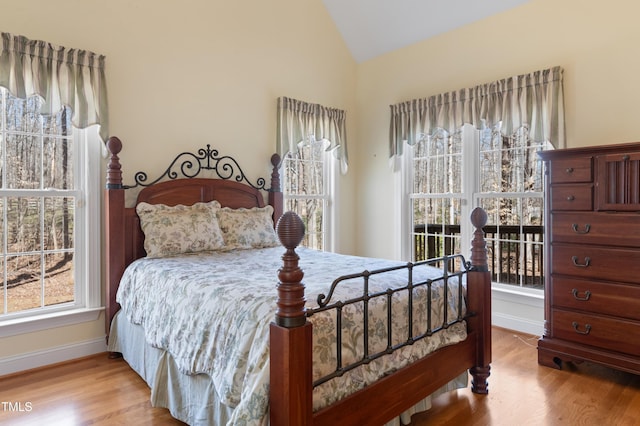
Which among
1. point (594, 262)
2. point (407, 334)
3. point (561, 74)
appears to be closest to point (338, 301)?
point (407, 334)

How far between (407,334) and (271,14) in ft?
11.2

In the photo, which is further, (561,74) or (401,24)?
(401,24)

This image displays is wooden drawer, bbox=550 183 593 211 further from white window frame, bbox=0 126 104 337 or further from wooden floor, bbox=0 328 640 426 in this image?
white window frame, bbox=0 126 104 337

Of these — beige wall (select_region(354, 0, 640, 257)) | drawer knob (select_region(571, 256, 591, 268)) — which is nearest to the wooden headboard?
beige wall (select_region(354, 0, 640, 257))

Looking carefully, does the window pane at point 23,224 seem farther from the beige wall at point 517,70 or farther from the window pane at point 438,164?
the window pane at point 438,164

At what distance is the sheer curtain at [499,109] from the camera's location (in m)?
3.11

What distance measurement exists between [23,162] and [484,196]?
12.1 ft

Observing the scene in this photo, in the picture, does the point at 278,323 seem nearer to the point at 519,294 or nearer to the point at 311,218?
the point at 519,294

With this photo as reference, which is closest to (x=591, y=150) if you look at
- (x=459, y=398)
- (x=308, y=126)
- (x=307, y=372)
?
(x=459, y=398)

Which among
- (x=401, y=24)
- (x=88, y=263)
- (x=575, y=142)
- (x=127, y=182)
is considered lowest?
(x=88, y=263)

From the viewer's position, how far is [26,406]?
7.08 feet

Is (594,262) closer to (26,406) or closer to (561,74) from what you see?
(561,74)

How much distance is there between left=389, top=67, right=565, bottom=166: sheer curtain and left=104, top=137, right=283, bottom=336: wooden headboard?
146 cm

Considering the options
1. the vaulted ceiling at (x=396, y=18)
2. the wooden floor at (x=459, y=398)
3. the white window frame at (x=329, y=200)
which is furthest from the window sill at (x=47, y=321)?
the vaulted ceiling at (x=396, y=18)
